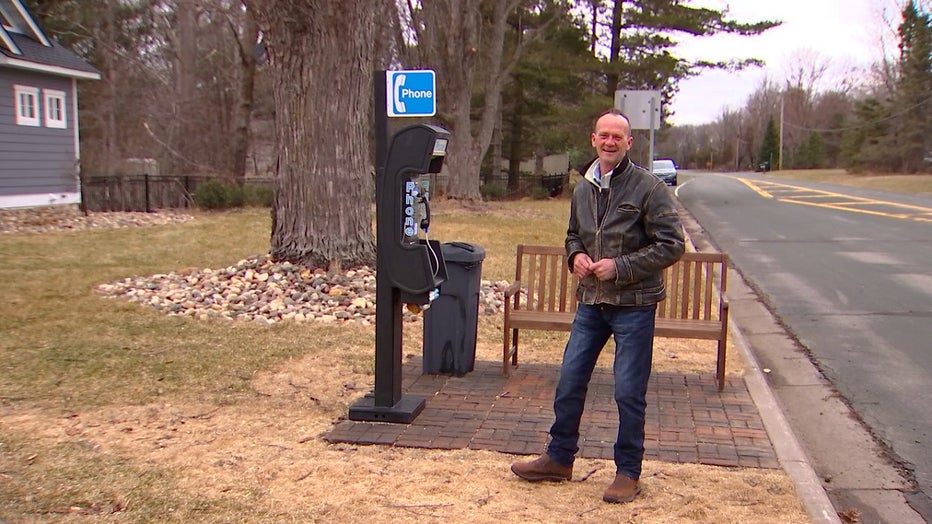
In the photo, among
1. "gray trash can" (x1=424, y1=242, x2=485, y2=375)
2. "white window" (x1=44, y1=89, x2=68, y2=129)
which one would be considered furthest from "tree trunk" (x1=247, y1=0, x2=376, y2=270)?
"white window" (x1=44, y1=89, x2=68, y2=129)

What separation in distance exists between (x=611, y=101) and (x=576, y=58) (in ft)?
7.24

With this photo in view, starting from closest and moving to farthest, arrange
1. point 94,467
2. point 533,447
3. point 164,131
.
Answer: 1. point 94,467
2. point 533,447
3. point 164,131

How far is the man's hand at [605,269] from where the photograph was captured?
12.7 feet

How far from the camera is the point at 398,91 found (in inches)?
193

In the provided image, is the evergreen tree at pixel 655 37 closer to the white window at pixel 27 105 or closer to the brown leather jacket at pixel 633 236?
the white window at pixel 27 105

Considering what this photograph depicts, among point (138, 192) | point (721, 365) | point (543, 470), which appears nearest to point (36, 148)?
point (138, 192)

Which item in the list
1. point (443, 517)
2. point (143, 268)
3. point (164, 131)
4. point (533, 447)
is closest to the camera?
point (443, 517)

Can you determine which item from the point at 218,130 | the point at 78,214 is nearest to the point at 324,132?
the point at 78,214

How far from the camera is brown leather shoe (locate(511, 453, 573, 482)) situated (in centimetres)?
421

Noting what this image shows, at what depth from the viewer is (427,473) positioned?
4316 mm

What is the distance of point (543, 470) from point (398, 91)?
243 centimetres

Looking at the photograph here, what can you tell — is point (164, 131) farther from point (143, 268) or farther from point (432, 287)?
point (432, 287)

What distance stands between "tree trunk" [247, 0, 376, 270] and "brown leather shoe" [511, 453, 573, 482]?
18.9ft

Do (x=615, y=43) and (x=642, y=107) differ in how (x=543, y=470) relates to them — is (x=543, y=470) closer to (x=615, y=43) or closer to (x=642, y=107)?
(x=642, y=107)
